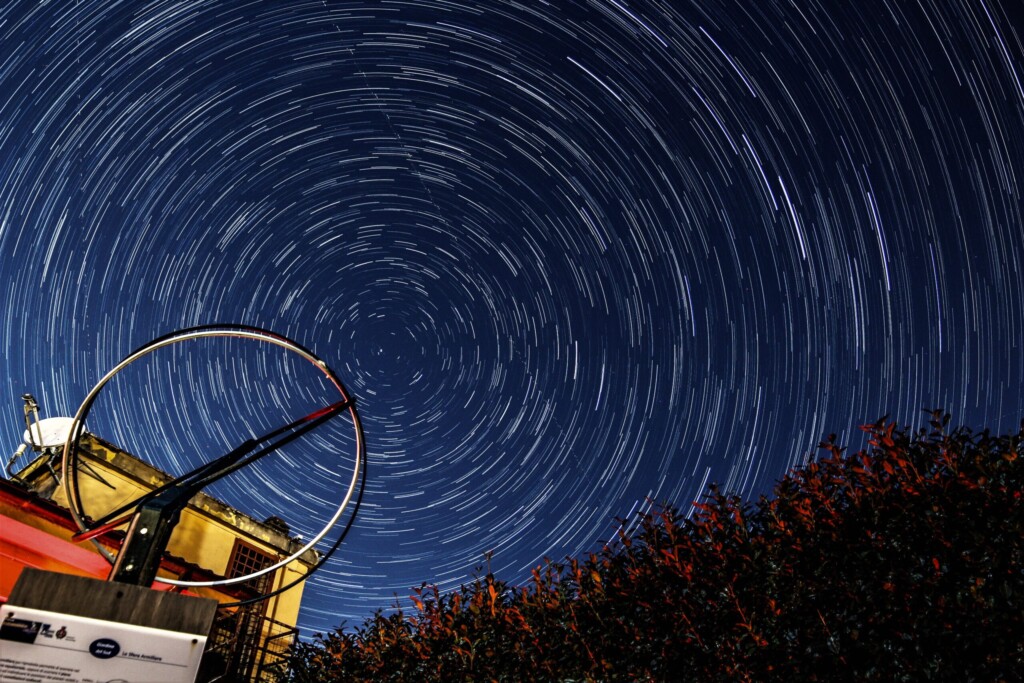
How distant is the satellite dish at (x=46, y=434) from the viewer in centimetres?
2083

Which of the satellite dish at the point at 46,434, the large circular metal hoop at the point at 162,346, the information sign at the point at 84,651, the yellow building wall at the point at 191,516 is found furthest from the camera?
the yellow building wall at the point at 191,516

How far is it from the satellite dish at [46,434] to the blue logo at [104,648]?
903 inches

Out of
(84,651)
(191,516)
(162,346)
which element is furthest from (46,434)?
(84,651)

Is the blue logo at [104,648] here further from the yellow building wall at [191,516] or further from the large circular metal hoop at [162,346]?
the yellow building wall at [191,516]

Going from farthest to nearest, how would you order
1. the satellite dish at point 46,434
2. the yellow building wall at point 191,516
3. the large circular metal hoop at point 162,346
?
the yellow building wall at point 191,516 → the satellite dish at point 46,434 → the large circular metal hoop at point 162,346

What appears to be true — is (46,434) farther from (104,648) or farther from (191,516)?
(104,648)

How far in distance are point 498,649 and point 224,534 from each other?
18.9m

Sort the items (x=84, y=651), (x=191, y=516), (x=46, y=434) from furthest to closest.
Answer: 1. (x=191, y=516)
2. (x=46, y=434)
3. (x=84, y=651)

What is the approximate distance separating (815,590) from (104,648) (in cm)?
589

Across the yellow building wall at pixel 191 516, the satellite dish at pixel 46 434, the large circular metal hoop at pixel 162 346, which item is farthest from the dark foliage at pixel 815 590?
the satellite dish at pixel 46 434

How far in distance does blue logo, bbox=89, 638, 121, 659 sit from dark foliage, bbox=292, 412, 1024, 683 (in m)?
5.44

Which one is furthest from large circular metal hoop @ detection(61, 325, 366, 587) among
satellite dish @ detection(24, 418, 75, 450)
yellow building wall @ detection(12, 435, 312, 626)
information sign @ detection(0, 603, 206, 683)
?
satellite dish @ detection(24, 418, 75, 450)

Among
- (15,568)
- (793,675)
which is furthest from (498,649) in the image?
(15,568)

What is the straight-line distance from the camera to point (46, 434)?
21.3m
